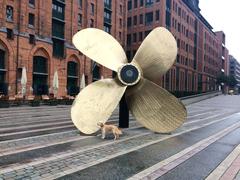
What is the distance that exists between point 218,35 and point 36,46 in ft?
325

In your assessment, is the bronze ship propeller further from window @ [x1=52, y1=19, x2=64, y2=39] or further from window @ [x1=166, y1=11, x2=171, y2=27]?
window @ [x1=166, y1=11, x2=171, y2=27]

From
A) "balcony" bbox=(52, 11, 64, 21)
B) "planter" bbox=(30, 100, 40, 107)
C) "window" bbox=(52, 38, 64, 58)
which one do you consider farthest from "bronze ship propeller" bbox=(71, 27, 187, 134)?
"balcony" bbox=(52, 11, 64, 21)

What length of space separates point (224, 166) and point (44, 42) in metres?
33.7

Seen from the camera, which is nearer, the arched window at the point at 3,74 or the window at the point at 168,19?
the arched window at the point at 3,74

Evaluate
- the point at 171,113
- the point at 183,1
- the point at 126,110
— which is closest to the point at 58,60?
the point at 126,110

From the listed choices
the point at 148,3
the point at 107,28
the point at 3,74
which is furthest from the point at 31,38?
the point at 148,3

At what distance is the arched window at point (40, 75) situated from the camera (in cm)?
3762

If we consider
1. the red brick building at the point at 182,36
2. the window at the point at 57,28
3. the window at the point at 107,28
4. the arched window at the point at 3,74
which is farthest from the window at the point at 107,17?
the arched window at the point at 3,74

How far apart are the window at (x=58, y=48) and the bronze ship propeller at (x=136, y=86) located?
28159mm

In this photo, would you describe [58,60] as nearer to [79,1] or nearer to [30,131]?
[79,1]

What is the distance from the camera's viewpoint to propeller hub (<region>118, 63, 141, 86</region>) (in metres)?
13.3

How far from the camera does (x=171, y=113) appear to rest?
13055 mm

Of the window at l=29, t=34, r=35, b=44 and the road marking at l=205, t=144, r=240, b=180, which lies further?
the window at l=29, t=34, r=35, b=44

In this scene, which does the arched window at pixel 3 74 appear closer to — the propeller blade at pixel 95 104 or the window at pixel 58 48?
the window at pixel 58 48
